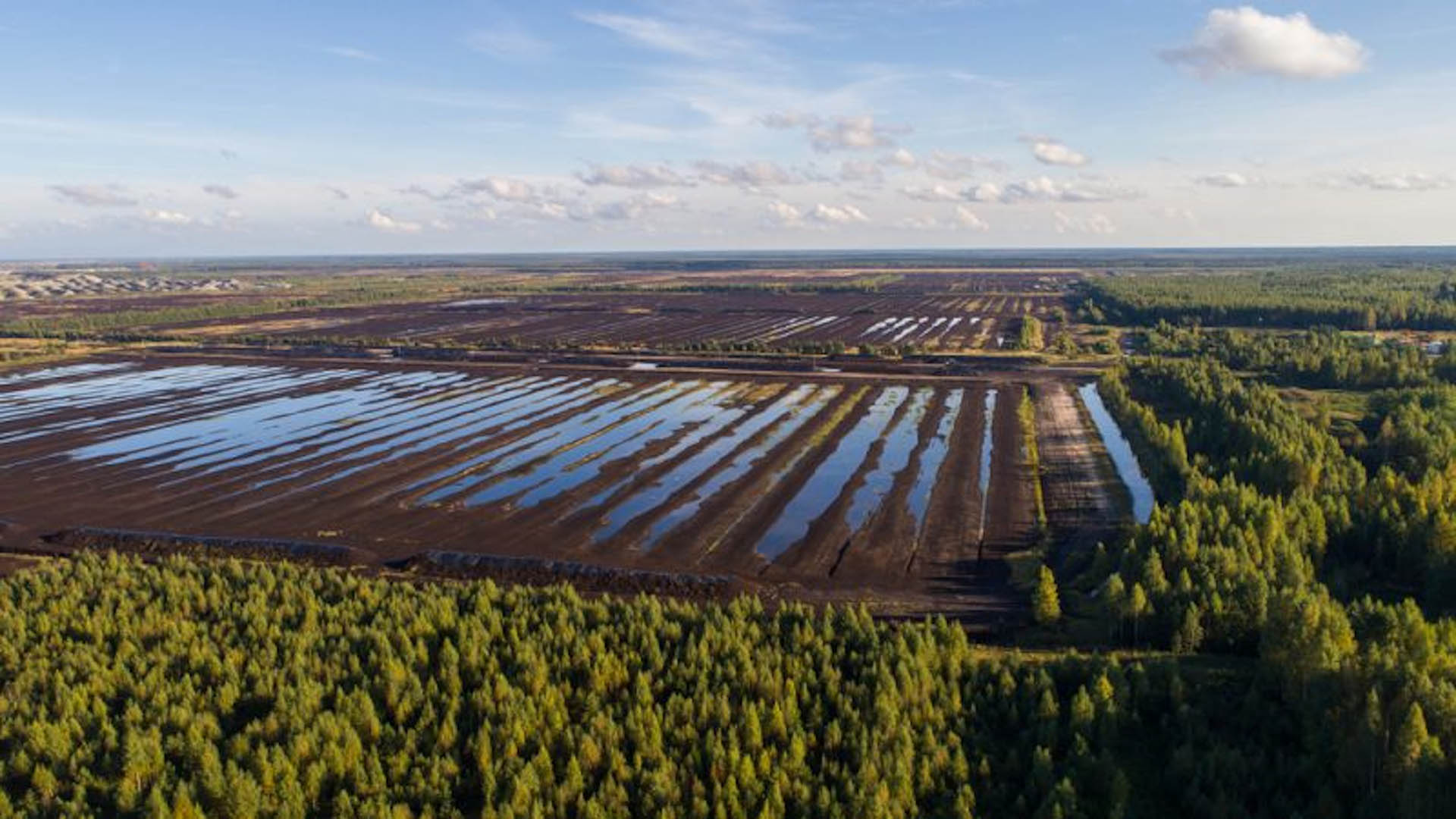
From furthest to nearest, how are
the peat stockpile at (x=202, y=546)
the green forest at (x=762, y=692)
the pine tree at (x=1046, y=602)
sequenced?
the peat stockpile at (x=202, y=546) → the pine tree at (x=1046, y=602) → the green forest at (x=762, y=692)

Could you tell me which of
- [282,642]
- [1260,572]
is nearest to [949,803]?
[1260,572]

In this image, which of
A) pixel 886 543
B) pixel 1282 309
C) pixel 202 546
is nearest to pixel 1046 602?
pixel 886 543

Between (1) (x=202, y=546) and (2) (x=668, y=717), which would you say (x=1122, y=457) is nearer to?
(2) (x=668, y=717)

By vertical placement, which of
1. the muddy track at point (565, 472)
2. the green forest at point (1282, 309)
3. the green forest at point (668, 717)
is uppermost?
the green forest at point (1282, 309)

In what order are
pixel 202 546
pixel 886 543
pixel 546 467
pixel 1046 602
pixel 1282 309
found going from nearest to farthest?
1. pixel 1046 602
2. pixel 886 543
3. pixel 202 546
4. pixel 546 467
5. pixel 1282 309

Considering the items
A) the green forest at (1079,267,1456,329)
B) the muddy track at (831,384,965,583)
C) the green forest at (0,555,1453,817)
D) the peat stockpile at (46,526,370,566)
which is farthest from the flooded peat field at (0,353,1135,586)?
the green forest at (1079,267,1456,329)

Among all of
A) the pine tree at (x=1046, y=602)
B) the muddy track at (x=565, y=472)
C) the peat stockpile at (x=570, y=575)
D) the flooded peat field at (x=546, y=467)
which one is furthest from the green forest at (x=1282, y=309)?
the peat stockpile at (x=570, y=575)

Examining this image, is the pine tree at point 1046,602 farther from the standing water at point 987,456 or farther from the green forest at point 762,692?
the standing water at point 987,456

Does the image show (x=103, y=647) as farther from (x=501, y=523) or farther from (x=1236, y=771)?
(x=1236, y=771)
